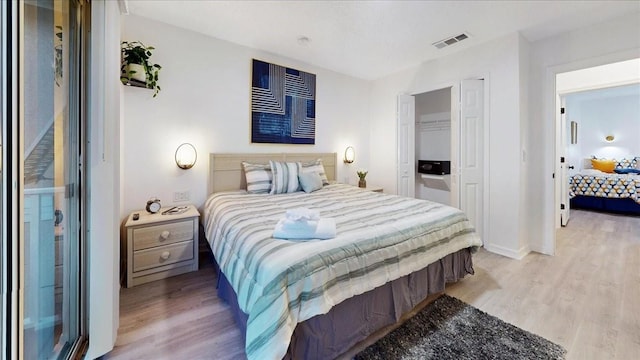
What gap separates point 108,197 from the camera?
1.41 metres

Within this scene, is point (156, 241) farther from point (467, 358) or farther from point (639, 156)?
point (639, 156)

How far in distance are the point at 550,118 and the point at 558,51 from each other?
2.40ft

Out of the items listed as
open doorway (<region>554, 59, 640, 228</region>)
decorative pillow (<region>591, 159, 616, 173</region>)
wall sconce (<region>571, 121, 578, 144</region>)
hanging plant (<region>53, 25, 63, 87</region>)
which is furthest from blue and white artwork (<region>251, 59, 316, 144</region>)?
decorative pillow (<region>591, 159, 616, 173</region>)

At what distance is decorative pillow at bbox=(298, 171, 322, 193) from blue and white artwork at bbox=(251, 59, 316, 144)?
69 centimetres

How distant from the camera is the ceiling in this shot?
2.36m

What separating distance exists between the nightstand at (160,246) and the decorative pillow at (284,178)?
88 centimetres

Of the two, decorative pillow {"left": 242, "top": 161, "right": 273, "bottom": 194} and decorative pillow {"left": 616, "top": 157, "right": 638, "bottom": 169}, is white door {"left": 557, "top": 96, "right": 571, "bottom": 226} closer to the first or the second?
decorative pillow {"left": 616, "top": 157, "right": 638, "bottom": 169}

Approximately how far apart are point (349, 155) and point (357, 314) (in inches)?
124

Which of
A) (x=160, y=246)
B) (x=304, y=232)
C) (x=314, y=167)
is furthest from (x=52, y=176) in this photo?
(x=314, y=167)

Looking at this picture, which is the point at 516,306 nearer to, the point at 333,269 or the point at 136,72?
the point at 333,269

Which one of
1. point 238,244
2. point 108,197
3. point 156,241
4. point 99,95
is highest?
point 99,95

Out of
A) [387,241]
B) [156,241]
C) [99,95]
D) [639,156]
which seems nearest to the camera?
[99,95]

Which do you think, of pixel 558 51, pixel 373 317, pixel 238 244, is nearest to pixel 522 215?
pixel 558 51

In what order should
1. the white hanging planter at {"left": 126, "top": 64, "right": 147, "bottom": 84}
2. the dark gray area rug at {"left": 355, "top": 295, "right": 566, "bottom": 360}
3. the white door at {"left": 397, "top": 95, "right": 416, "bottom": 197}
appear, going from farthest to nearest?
1. the white door at {"left": 397, "top": 95, "right": 416, "bottom": 197}
2. the white hanging planter at {"left": 126, "top": 64, "right": 147, "bottom": 84}
3. the dark gray area rug at {"left": 355, "top": 295, "right": 566, "bottom": 360}
